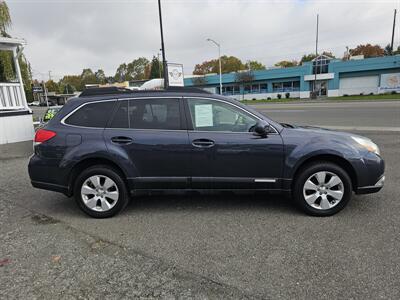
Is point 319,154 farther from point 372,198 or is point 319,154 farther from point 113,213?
point 113,213

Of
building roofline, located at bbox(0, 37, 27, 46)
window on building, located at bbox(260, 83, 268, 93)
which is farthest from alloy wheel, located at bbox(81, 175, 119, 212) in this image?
window on building, located at bbox(260, 83, 268, 93)

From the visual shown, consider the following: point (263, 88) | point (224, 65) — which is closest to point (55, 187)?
point (263, 88)

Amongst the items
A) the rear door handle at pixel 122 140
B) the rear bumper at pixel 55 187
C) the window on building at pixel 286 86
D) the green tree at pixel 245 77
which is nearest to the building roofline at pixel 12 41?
the rear bumper at pixel 55 187

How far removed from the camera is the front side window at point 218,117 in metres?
4.05

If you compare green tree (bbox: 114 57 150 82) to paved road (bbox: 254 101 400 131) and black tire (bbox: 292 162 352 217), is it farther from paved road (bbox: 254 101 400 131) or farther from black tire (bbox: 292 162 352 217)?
black tire (bbox: 292 162 352 217)

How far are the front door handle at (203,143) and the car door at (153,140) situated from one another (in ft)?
0.35

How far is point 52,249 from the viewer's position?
3.39 m

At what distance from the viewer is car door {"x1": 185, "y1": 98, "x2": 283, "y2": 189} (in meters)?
3.95

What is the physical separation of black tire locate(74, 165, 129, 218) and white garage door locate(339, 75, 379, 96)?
49.9 meters

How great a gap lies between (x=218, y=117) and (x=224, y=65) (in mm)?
96183

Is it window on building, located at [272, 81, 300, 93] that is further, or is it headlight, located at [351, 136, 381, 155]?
window on building, located at [272, 81, 300, 93]

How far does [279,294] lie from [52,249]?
249cm

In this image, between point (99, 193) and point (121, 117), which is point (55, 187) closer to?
point (99, 193)

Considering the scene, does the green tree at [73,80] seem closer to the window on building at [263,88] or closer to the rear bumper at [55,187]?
the window on building at [263,88]
